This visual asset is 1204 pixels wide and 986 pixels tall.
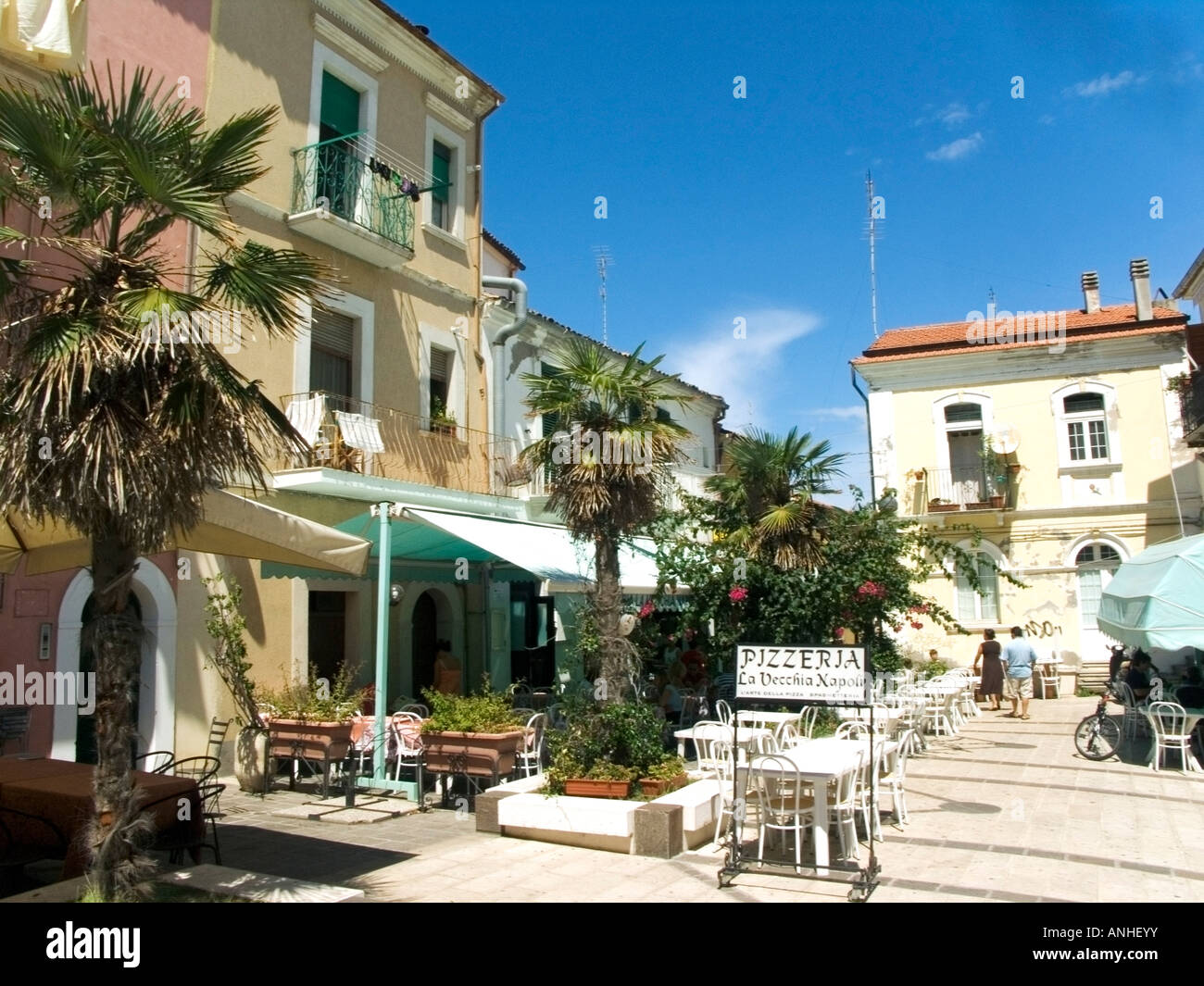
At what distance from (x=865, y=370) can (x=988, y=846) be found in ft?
61.0

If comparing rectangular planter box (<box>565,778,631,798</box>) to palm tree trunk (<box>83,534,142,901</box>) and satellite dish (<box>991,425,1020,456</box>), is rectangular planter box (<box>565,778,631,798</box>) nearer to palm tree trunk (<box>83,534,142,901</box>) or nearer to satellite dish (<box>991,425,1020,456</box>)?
palm tree trunk (<box>83,534,142,901</box>)

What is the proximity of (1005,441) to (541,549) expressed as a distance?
15304 millimetres

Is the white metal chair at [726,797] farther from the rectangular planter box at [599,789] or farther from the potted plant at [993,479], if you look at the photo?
the potted plant at [993,479]

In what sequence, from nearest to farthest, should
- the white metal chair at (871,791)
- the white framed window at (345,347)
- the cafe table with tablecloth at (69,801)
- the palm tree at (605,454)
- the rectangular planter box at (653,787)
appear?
the cafe table with tablecloth at (69,801)
the white metal chair at (871,791)
the rectangular planter box at (653,787)
the palm tree at (605,454)
the white framed window at (345,347)

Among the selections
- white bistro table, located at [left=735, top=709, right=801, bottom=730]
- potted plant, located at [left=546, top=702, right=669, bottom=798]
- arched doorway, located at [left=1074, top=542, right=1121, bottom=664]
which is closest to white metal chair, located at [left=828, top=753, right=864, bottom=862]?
potted plant, located at [left=546, top=702, right=669, bottom=798]

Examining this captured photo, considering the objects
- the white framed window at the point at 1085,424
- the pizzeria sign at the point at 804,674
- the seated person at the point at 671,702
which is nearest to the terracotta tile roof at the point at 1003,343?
the white framed window at the point at 1085,424

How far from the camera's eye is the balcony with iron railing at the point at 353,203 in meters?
13.1

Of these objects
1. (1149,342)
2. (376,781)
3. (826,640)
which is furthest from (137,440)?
(1149,342)

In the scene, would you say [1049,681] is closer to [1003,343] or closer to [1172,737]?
[1003,343]

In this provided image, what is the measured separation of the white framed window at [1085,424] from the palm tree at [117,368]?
2201cm

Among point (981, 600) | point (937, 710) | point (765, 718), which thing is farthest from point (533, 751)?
point (981, 600)

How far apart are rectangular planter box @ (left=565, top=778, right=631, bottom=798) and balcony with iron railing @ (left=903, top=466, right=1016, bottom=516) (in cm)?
1752

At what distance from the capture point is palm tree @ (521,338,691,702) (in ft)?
30.8

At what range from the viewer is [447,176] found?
16812 millimetres
